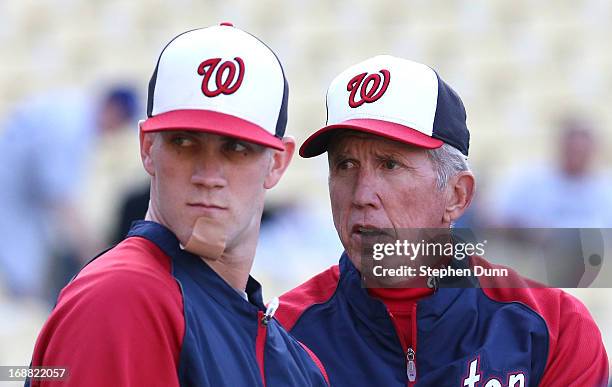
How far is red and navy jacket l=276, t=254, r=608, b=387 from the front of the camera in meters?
2.80

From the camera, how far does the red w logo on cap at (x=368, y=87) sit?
291 centimetres

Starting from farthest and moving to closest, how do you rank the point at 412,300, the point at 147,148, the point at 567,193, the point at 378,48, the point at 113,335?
1. the point at 378,48
2. the point at 567,193
3. the point at 412,300
4. the point at 147,148
5. the point at 113,335

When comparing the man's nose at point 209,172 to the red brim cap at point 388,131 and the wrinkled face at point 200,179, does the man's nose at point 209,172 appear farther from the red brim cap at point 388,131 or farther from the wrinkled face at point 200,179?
the red brim cap at point 388,131

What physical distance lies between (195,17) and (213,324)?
6669 millimetres

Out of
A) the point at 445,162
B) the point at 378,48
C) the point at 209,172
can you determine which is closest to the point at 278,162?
the point at 209,172

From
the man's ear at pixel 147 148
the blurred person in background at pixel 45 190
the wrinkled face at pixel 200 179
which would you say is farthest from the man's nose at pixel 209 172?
the blurred person in background at pixel 45 190

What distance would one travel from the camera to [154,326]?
201 cm

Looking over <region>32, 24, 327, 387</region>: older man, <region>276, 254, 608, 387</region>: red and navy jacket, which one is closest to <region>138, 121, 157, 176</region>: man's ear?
<region>32, 24, 327, 387</region>: older man

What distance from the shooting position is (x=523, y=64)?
8641mm

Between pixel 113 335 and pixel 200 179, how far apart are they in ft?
1.25

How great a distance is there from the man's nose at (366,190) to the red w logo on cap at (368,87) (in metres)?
0.17

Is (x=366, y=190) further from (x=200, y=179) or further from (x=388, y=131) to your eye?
(x=200, y=179)

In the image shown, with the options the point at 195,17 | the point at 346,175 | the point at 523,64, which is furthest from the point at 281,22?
the point at 346,175

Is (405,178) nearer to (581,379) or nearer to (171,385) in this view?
(581,379)
